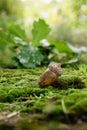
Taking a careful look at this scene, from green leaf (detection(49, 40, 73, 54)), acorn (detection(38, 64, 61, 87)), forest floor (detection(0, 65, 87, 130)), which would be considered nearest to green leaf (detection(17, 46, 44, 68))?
green leaf (detection(49, 40, 73, 54))

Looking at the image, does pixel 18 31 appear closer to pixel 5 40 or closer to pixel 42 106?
pixel 5 40

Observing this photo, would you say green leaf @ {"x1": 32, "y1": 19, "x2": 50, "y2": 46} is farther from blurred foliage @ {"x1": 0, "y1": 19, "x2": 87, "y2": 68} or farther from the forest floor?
the forest floor

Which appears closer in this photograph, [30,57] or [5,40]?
[30,57]

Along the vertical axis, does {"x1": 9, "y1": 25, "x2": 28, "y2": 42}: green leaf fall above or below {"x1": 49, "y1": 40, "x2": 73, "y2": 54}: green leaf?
above

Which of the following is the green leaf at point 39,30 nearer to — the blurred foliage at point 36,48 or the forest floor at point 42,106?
the blurred foliage at point 36,48

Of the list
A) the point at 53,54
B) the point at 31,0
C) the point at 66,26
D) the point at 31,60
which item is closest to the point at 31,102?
the point at 31,60

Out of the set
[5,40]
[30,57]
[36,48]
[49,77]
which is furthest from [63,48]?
[49,77]
